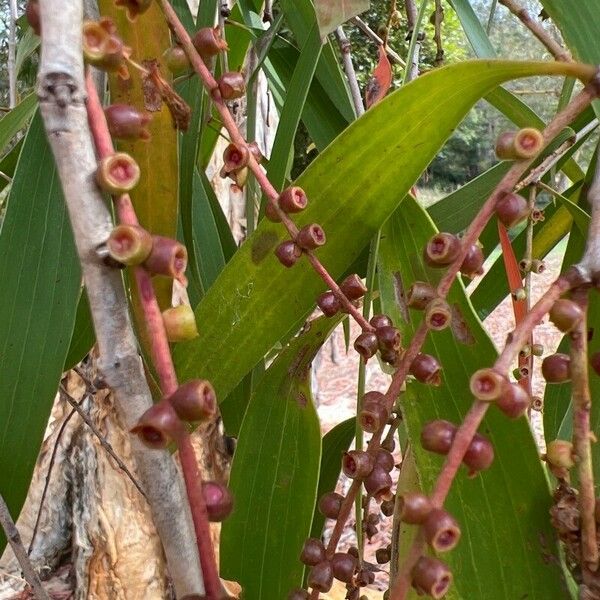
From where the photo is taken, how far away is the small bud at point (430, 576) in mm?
244

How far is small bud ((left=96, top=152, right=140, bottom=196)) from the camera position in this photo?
0.80ft

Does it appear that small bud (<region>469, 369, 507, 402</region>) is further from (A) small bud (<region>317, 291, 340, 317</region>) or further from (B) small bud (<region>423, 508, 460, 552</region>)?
(A) small bud (<region>317, 291, 340, 317</region>)

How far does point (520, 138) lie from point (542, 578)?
9.5 inches

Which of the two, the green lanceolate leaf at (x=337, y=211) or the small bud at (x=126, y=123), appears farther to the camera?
the green lanceolate leaf at (x=337, y=211)

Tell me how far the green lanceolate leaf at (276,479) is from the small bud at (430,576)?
0.30 metres

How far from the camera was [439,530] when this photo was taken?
243mm

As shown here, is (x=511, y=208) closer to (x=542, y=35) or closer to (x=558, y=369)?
(x=558, y=369)

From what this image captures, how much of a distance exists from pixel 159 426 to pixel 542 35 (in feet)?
1.27

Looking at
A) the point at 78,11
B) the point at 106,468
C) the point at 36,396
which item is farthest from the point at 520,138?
the point at 106,468

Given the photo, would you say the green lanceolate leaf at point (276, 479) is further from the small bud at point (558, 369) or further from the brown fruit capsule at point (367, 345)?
the small bud at point (558, 369)

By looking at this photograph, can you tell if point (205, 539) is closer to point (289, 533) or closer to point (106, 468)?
point (289, 533)

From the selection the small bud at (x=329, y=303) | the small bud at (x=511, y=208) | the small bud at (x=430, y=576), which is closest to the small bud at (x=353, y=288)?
the small bud at (x=329, y=303)

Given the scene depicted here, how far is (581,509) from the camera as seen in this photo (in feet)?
1.01

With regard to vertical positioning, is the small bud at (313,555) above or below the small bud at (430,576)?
above
